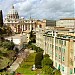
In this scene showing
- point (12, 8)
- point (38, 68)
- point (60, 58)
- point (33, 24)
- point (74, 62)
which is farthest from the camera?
point (12, 8)

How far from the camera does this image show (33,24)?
392 feet

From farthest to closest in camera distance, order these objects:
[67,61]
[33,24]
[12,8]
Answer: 1. [12,8]
2. [33,24]
3. [67,61]

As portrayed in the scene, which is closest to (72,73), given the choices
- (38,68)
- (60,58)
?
(60,58)

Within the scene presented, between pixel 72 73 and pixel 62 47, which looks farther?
pixel 62 47

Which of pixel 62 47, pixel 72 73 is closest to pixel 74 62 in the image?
pixel 72 73

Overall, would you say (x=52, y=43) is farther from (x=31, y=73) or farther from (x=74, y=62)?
(x=74, y=62)

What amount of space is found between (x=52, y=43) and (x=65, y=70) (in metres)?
7.20

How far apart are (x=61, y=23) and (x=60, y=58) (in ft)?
243

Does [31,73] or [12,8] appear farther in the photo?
[12,8]

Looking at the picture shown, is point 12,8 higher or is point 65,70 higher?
point 12,8

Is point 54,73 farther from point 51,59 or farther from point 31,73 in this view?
point 51,59

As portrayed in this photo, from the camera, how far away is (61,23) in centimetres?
10375

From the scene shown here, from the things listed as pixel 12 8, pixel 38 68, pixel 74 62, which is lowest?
pixel 38 68

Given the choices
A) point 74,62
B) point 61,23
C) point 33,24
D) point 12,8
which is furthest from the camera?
point 12,8
